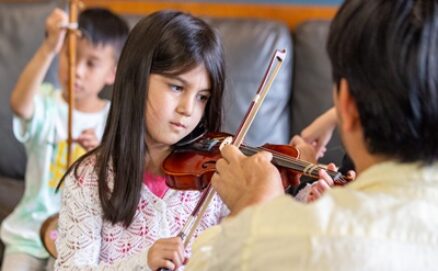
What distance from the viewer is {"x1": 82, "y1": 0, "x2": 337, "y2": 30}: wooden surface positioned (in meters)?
2.39

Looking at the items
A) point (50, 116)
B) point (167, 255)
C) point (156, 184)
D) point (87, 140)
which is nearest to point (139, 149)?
point (156, 184)

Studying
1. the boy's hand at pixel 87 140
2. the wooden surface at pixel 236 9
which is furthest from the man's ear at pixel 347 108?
the wooden surface at pixel 236 9

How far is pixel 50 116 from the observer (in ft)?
6.18

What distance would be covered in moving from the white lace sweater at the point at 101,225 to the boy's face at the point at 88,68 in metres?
0.67

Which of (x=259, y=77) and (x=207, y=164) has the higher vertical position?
(x=207, y=164)

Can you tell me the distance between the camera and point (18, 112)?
5.86 ft

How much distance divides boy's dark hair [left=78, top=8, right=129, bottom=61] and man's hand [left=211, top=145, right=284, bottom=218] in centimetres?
110

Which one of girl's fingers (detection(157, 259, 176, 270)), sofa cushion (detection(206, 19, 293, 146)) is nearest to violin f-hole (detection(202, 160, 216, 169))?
girl's fingers (detection(157, 259, 176, 270))

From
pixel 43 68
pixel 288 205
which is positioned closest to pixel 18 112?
pixel 43 68

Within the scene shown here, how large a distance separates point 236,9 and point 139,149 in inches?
50.4

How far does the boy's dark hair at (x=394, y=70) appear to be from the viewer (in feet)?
2.37

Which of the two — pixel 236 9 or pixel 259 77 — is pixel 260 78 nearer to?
pixel 259 77

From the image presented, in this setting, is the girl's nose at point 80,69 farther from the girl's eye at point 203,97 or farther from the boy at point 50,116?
the girl's eye at point 203,97

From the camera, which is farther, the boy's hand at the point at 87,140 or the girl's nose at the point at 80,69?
the girl's nose at the point at 80,69
